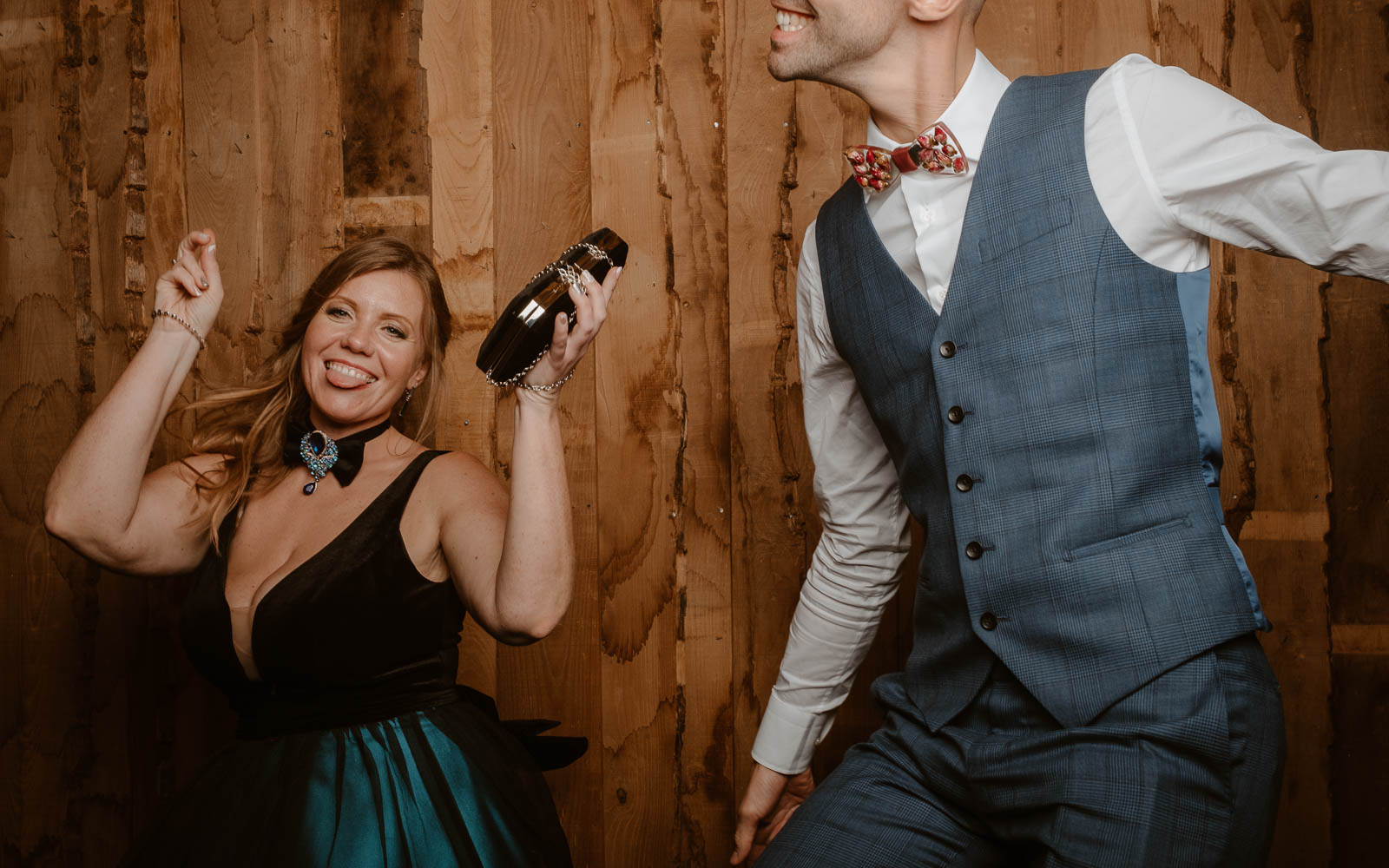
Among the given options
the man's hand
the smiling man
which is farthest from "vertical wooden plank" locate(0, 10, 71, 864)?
the smiling man

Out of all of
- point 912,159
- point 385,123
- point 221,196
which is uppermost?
point 385,123

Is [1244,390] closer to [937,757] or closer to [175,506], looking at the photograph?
[937,757]

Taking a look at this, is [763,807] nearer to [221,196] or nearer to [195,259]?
[195,259]

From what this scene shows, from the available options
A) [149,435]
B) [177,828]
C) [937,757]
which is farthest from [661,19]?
[177,828]

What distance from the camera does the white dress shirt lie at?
95cm

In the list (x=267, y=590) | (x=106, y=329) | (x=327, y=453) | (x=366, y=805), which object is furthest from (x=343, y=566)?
(x=106, y=329)

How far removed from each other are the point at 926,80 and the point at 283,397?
3.98ft

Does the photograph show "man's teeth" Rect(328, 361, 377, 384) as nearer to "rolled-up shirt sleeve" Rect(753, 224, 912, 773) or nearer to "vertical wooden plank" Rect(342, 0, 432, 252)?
"vertical wooden plank" Rect(342, 0, 432, 252)

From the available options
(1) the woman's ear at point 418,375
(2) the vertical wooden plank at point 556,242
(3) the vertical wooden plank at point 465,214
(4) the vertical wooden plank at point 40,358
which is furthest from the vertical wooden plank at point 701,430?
(4) the vertical wooden plank at point 40,358

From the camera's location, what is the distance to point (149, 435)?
1.45 m

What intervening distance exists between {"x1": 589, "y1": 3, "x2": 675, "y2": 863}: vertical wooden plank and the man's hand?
485 mm

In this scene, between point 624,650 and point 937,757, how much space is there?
0.87 meters

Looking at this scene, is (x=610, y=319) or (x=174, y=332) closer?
(x=174, y=332)

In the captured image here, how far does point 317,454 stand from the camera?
61.5 inches
